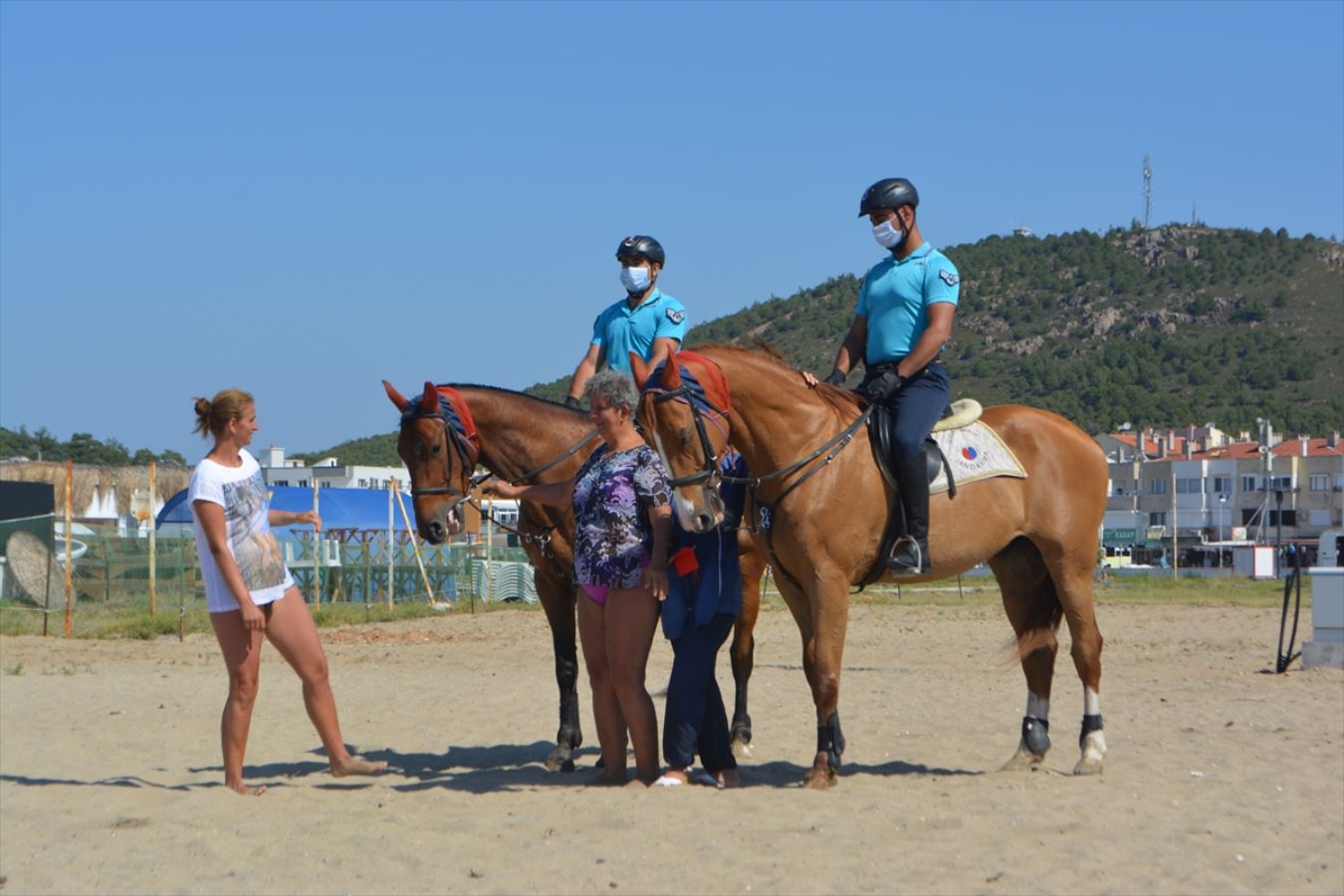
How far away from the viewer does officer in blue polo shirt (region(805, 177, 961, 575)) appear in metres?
7.84

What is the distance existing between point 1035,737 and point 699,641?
2329 mm

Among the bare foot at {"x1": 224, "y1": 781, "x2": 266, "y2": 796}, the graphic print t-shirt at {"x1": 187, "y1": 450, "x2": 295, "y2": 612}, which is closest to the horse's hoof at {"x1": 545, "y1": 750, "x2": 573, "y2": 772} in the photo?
the bare foot at {"x1": 224, "y1": 781, "x2": 266, "y2": 796}

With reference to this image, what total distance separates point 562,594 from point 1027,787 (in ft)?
9.47

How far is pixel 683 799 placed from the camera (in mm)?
7164

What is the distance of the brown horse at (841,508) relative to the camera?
7125 mm

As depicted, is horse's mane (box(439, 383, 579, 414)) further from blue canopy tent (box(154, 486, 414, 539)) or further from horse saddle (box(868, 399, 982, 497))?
blue canopy tent (box(154, 486, 414, 539))

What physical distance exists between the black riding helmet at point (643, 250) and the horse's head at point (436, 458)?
136cm

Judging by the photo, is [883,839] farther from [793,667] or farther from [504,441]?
[793,667]

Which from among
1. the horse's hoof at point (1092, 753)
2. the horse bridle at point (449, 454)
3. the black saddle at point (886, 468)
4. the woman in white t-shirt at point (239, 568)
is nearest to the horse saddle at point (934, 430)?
the black saddle at point (886, 468)

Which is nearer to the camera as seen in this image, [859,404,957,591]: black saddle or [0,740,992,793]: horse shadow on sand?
[859,404,957,591]: black saddle

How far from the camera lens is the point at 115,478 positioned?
5388 centimetres

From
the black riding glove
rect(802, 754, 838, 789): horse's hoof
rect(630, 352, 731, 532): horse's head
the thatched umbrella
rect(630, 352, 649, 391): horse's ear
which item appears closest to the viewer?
rect(630, 352, 731, 532): horse's head

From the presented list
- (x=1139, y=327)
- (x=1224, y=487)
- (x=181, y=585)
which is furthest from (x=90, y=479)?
(x=1139, y=327)

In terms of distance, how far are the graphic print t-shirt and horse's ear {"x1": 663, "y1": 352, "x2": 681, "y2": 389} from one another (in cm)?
220
